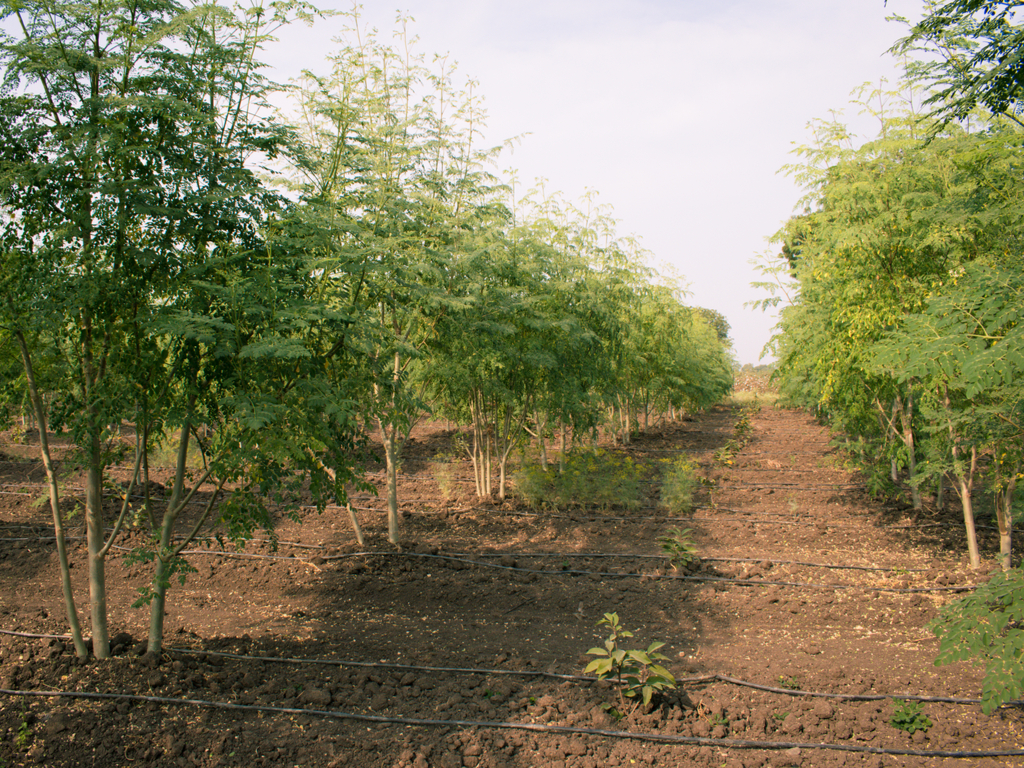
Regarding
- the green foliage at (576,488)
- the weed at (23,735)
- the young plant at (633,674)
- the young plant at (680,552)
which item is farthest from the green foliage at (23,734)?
the green foliage at (576,488)

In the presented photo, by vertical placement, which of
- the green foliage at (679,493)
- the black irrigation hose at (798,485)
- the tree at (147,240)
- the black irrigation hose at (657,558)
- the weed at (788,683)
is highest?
the tree at (147,240)

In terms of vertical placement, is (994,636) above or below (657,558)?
above

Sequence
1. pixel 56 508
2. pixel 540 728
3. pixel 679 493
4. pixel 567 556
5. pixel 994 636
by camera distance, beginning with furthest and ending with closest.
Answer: pixel 679 493, pixel 567 556, pixel 56 508, pixel 540 728, pixel 994 636

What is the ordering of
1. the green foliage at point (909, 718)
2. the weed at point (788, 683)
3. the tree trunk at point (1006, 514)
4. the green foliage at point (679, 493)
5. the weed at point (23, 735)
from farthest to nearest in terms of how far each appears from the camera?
the green foliage at point (679, 493), the tree trunk at point (1006, 514), the weed at point (788, 683), the green foliage at point (909, 718), the weed at point (23, 735)

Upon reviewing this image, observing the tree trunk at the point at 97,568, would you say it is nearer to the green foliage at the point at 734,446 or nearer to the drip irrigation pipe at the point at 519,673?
the drip irrigation pipe at the point at 519,673

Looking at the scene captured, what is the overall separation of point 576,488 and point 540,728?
6.49m

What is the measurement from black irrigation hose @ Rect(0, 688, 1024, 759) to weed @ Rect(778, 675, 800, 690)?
0.75 meters

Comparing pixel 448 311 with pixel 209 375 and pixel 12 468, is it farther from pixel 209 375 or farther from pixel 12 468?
pixel 12 468

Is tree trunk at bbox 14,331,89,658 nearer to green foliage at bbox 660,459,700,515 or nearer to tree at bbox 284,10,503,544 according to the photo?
tree at bbox 284,10,503,544

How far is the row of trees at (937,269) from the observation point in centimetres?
335

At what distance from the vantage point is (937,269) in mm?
6609

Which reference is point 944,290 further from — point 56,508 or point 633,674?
point 56,508

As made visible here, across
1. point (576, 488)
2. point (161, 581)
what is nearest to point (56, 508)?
point (161, 581)

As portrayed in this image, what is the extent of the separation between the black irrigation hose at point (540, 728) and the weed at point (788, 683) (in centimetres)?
75
